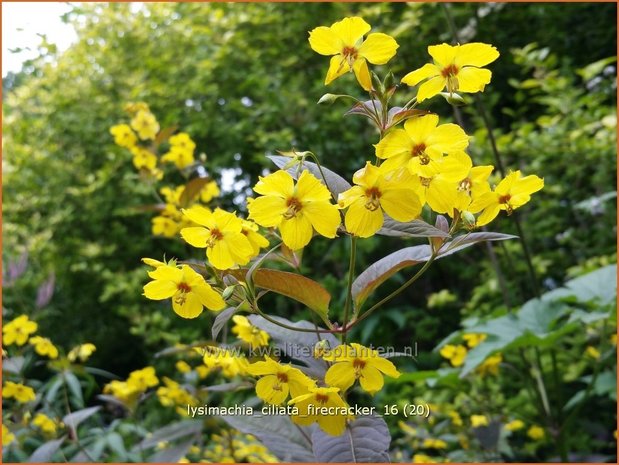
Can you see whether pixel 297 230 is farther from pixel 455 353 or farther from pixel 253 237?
pixel 455 353

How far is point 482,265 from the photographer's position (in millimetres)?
2445

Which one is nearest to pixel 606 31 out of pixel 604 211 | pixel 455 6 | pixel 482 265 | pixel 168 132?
pixel 455 6

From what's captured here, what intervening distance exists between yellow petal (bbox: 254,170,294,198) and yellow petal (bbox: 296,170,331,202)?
0.01 meters

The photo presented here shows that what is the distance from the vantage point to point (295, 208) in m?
0.60

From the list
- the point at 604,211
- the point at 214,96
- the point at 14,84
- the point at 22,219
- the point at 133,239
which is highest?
the point at 14,84

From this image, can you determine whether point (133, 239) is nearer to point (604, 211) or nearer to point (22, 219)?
point (22, 219)

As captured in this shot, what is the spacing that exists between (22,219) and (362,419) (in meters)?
3.27

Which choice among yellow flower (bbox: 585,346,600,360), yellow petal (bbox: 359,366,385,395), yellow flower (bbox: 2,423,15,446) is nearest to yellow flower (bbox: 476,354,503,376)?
yellow flower (bbox: 585,346,600,360)

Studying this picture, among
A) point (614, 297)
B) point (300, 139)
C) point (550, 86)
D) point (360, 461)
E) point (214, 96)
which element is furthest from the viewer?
point (214, 96)

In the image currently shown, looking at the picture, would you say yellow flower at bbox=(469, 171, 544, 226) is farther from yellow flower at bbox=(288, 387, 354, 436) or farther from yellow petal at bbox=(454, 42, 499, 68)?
yellow flower at bbox=(288, 387, 354, 436)

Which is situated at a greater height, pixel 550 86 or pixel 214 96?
pixel 214 96

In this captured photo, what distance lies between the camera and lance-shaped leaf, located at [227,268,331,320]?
0.67 meters

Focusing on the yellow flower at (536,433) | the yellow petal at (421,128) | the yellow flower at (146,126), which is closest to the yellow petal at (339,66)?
the yellow petal at (421,128)

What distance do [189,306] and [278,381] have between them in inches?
5.0
